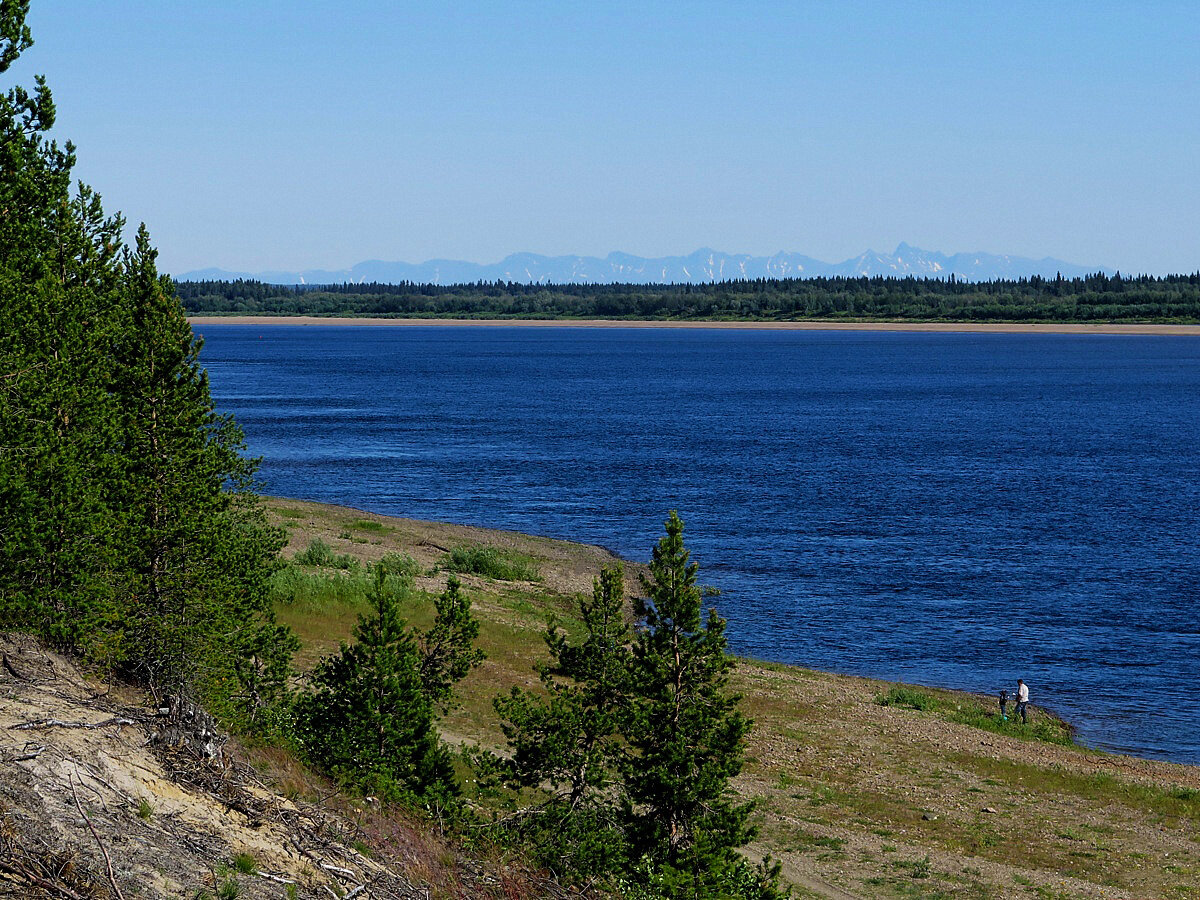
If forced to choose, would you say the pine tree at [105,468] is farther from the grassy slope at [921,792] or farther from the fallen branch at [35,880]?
the grassy slope at [921,792]

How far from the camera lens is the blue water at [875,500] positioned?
4588 cm

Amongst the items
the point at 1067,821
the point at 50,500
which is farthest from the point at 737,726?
the point at 1067,821

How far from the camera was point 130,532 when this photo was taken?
2181 centimetres

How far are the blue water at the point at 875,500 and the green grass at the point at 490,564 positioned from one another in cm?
900

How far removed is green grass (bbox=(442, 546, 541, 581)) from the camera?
53.5 meters

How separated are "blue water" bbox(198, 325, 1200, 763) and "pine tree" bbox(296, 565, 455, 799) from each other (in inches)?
1020

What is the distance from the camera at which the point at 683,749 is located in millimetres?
19422

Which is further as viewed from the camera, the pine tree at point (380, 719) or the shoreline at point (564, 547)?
the shoreline at point (564, 547)

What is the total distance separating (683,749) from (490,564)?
115 ft

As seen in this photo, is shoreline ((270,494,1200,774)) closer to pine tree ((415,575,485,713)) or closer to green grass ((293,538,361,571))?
green grass ((293,538,361,571))

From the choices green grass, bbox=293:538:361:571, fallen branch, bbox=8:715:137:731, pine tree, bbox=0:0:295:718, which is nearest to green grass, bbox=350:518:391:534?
green grass, bbox=293:538:361:571


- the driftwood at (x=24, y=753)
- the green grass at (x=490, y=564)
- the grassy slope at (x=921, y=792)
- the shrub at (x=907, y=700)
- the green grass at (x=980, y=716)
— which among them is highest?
the driftwood at (x=24, y=753)

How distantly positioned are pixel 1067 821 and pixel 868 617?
2131 centimetres

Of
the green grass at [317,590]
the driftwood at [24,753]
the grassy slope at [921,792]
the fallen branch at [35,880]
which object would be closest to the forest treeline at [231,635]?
the driftwood at [24,753]
